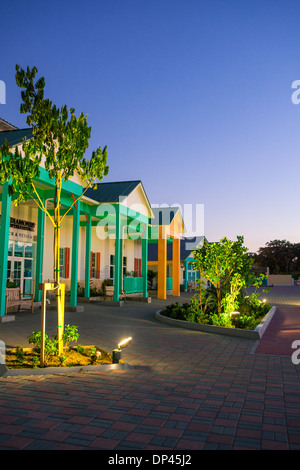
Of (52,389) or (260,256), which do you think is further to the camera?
(260,256)

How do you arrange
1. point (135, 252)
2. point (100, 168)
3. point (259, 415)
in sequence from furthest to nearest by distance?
point (135, 252)
point (100, 168)
point (259, 415)

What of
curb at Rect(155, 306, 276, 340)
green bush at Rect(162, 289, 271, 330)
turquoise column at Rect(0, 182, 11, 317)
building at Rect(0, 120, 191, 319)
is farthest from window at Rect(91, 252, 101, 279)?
turquoise column at Rect(0, 182, 11, 317)

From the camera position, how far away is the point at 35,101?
6.38m

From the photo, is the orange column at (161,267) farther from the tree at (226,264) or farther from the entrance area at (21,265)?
the tree at (226,264)

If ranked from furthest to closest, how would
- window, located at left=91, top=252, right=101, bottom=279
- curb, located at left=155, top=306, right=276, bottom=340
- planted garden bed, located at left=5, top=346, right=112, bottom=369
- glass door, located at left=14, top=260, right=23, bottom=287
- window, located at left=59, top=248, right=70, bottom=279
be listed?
window, located at left=91, top=252, right=101, bottom=279 < window, located at left=59, top=248, right=70, bottom=279 < glass door, located at left=14, top=260, right=23, bottom=287 < curb, located at left=155, top=306, right=276, bottom=340 < planted garden bed, located at left=5, top=346, right=112, bottom=369

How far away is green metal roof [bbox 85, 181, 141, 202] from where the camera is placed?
1734 cm

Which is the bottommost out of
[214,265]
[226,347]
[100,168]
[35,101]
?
[226,347]

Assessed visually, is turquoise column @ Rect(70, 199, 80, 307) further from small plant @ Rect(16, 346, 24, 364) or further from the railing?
small plant @ Rect(16, 346, 24, 364)

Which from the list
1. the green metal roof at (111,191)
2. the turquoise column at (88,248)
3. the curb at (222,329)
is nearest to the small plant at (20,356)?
the curb at (222,329)

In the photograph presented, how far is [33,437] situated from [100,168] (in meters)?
4.56

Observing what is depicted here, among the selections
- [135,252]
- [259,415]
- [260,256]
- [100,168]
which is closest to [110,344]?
[100,168]

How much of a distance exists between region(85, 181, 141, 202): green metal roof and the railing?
15.3 feet

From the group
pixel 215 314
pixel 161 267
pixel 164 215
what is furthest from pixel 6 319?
pixel 164 215
